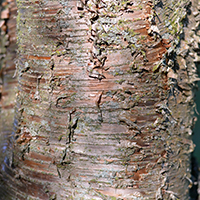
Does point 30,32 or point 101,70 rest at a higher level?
point 30,32

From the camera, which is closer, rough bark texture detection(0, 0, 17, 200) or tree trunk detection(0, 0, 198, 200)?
tree trunk detection(0, 0, 198, 200)

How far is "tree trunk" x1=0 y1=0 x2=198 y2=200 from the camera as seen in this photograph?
0.77 meters

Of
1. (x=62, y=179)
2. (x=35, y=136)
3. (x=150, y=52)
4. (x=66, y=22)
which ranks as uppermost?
(x=66, y=22)

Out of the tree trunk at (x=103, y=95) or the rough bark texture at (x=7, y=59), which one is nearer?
the tree trunk at (x=103, y=95)

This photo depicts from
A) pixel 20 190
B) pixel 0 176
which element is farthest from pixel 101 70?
pixel 0 176

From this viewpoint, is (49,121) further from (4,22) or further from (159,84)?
(4,22)

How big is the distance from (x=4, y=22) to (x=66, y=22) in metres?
1.20

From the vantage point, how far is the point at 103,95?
783 millimetres

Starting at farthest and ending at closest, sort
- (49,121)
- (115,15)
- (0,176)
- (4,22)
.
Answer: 1. (4,22)
2. (0,176)
3. (49,121)
4. (115,15)

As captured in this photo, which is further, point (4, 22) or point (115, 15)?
point (4, 22)

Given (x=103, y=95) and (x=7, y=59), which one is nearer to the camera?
(x=103, y=95)

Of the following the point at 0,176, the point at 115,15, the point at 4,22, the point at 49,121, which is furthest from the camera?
the point at 4,22

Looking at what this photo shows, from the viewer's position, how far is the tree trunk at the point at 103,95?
77cm

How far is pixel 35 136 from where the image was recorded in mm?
899
